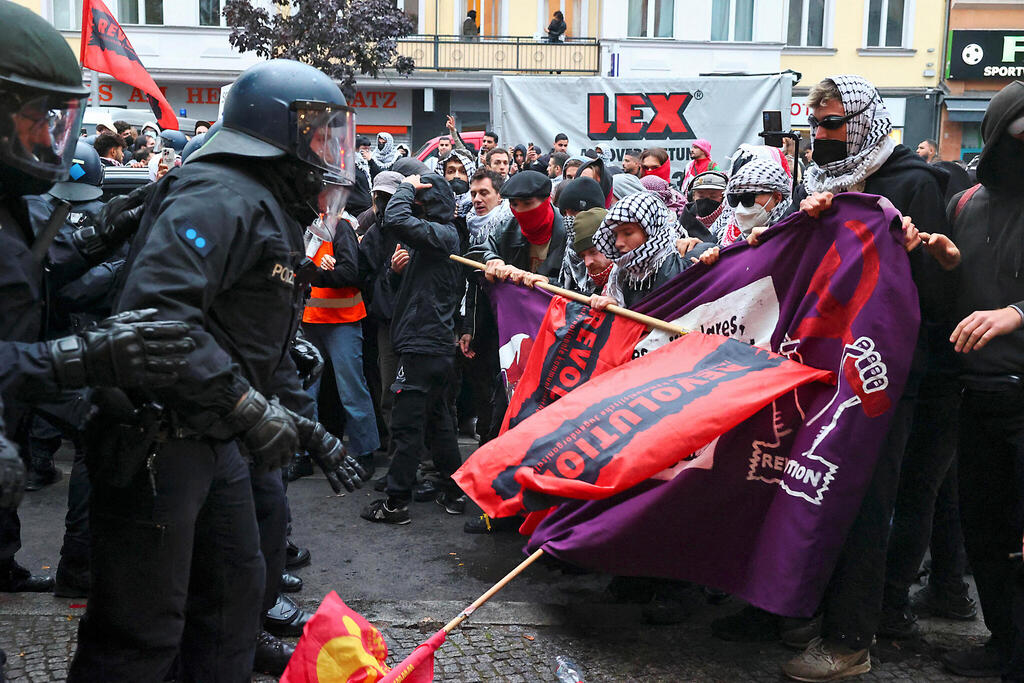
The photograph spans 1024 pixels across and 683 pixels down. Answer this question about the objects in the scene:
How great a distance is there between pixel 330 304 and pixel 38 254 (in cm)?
365

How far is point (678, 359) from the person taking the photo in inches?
171

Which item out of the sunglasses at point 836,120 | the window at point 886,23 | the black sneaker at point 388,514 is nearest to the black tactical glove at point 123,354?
the sunglasses at point 836,120

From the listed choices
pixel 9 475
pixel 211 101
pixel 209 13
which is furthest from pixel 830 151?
pixel 211 101

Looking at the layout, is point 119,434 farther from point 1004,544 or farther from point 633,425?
point 1004,544

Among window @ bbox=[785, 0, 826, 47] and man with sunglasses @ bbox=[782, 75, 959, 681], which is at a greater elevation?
window @ bbox=[785, 0, 826, 47]

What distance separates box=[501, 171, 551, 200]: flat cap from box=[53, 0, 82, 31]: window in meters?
23.1

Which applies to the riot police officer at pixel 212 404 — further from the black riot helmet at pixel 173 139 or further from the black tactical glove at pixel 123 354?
the black riot helmet at pixel 173 139

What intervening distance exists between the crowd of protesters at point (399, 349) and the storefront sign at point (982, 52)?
23405mm

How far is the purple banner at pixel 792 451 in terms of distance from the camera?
12.5 ft

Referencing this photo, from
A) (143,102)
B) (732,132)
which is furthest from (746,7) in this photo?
(143,102)

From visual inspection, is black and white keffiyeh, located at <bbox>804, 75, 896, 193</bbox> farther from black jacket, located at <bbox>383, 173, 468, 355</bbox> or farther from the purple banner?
black jacket, located at <bbox>383, 173, 468, 355</bbox>

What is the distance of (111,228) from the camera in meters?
3.84

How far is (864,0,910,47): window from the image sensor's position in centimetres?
2714

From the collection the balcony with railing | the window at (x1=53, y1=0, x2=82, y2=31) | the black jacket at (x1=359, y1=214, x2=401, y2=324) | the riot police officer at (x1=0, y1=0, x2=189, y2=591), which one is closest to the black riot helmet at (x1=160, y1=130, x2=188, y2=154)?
the black jacket at (x1=359, y1=214, x2=401, y2=324)
